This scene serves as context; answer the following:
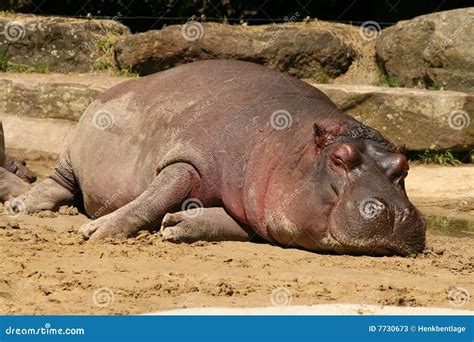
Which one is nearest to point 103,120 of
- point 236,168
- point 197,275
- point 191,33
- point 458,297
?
point 236,168

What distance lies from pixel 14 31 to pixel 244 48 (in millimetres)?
2656

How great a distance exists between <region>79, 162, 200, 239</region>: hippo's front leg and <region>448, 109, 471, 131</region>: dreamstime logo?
391 cm

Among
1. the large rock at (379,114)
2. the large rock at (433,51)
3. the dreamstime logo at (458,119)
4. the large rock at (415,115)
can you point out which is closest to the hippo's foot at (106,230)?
the large rock at (379,114)

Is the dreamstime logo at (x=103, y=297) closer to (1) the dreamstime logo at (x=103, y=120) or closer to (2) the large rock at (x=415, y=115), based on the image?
(1) the dreamstime logo at (x=103, y=120)

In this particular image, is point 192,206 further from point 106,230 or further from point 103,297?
point 103,297

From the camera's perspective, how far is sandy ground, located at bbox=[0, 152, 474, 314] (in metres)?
6.04

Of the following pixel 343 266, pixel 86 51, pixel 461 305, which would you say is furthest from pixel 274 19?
pixel 461 305

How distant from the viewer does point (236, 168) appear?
7848mm

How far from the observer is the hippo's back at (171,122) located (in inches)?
315

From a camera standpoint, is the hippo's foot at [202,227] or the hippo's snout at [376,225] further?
the hippo's foot at [202,227]

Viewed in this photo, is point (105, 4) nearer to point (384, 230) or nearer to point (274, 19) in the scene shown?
point (274, 19)

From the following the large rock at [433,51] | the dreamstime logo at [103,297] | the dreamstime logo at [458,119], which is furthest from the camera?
the large rock at [433,51]

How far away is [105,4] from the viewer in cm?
1439

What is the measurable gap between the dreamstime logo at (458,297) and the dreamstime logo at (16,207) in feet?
12.5
